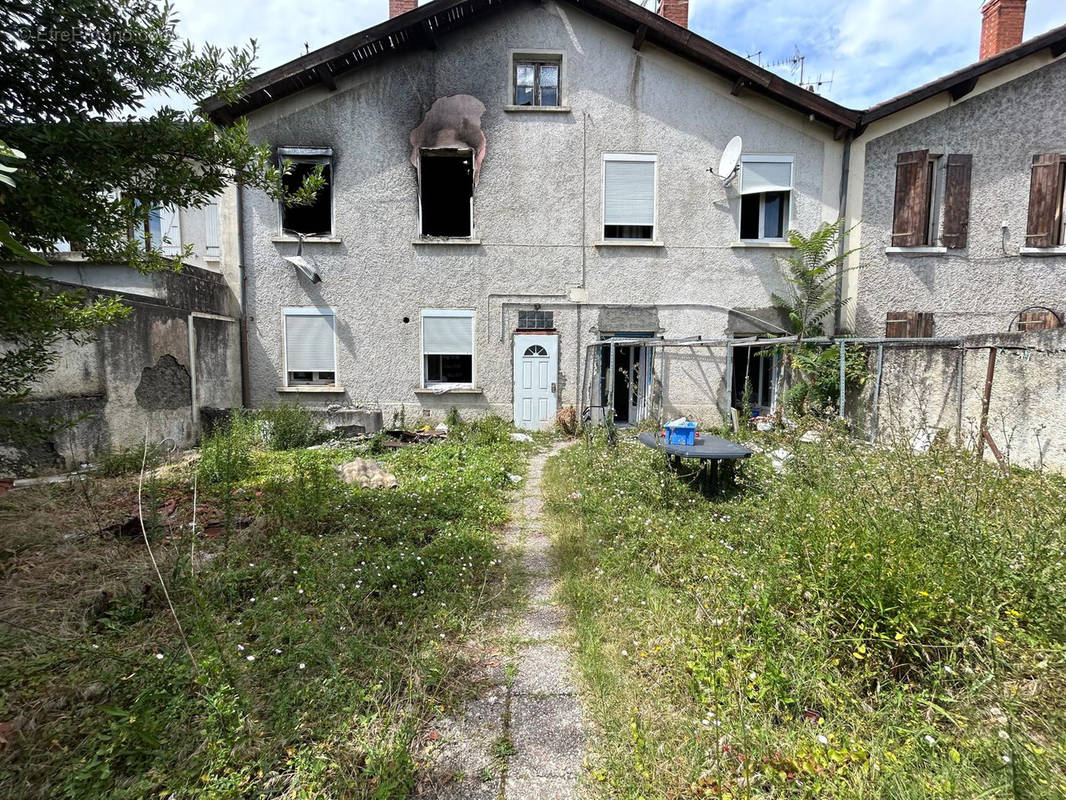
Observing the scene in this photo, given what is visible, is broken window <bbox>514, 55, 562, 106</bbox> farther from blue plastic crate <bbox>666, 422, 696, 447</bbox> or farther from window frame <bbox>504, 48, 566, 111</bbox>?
blue plastic crate <bbox>666, 422, 696, 447</bbox>

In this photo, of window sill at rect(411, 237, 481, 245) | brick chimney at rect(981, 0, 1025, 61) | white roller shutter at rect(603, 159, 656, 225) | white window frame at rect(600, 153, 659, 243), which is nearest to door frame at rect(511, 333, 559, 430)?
window sill at rect(411, 237, 481, 245)

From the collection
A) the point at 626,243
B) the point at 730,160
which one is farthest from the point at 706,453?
the point at 730,160

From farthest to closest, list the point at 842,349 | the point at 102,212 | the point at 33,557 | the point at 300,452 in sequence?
the point at 300,452 → the point at 842,349 → the point at 33,557 → the point at 102,212

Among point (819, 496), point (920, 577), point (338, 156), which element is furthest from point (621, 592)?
point (338, 156)

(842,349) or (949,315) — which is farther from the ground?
(949,315)

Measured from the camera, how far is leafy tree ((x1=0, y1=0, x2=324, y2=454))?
2.57 metres

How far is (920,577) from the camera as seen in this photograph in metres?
2.42

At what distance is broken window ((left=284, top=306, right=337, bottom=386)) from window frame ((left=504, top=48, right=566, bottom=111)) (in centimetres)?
586

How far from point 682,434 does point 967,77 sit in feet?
33.0

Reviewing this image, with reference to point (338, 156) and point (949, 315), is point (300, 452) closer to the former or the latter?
point (338, 156)

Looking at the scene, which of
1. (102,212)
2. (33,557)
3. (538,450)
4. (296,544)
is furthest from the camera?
(538,450)

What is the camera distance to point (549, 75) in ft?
32.2

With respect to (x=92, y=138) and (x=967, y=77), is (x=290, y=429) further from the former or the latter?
(x=967, y=77)

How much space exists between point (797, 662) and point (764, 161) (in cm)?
1054
